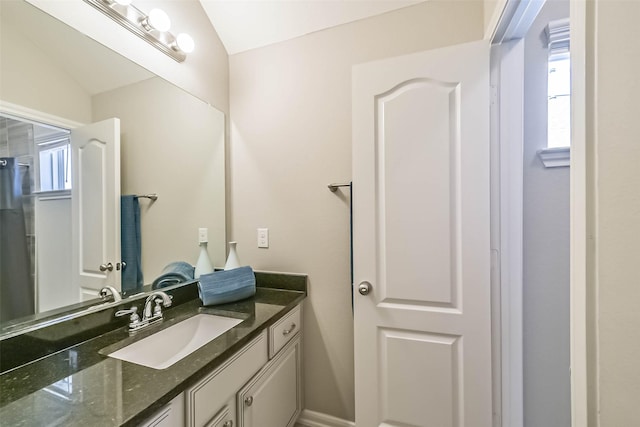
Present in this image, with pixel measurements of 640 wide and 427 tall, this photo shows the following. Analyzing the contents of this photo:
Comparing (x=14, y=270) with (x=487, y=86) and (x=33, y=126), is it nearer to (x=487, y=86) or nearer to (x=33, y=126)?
(x=33, y=126)

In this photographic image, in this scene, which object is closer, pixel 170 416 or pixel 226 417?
pixel 170 416

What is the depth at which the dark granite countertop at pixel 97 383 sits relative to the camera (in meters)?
0.61

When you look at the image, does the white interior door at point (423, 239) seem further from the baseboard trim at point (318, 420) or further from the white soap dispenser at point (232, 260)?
the white soap dispenser at point (232, 260)

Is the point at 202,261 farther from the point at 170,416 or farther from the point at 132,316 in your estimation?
the point at 170,416

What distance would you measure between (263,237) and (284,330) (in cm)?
58

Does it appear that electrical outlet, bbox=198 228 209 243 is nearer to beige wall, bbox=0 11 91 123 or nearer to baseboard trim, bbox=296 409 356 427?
beige wall, bbox=0 11 91 123

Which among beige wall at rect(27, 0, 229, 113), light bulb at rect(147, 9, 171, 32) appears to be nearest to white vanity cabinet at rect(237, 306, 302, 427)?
beige wall at rect(27, 0, 229, 113)

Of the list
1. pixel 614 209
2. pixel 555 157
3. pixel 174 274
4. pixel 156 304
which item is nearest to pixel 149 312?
pixel 156 304

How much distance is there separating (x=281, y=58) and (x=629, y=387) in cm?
186

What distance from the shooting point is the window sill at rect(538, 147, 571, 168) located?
3.86 ft

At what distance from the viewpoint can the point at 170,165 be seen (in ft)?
4.67

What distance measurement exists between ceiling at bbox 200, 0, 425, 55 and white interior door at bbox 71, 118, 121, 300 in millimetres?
948

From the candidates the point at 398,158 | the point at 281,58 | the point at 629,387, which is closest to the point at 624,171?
the point at 629,387

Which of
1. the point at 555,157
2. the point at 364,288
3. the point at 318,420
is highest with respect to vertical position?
the point at 555,157
